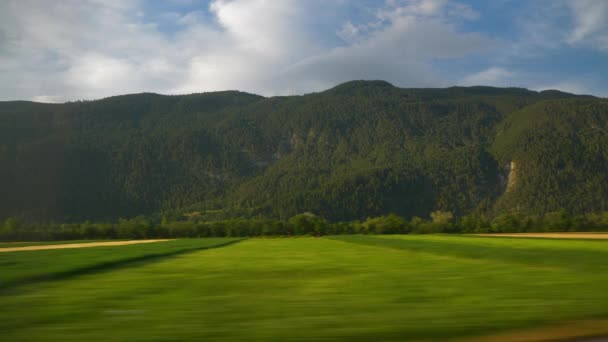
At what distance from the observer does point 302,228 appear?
102 metres

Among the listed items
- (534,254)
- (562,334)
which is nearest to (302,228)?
(534,254)

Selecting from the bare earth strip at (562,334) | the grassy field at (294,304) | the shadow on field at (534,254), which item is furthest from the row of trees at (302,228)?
the bare earth strip at (562,334)

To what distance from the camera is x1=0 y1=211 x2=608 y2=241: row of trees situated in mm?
84500

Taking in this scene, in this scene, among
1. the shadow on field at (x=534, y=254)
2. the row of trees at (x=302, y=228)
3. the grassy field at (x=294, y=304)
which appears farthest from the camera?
the row of trees at (x=302, y=228)

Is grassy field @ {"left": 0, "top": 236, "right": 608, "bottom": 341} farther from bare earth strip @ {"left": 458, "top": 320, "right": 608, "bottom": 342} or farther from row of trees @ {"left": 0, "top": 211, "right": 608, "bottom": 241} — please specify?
row of trees @ {"left": 0, "top": 211, "right": 608, "bottom": 241}

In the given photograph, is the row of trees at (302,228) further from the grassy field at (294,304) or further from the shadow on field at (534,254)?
the grassy field at (294,304)

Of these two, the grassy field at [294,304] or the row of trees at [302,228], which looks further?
→ the row of trees at [302,228]

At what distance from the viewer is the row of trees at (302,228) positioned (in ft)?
277

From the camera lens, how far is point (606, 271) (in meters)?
12.4

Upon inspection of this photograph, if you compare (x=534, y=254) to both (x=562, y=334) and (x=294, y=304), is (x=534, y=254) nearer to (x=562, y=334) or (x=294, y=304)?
(x=562, y=334)

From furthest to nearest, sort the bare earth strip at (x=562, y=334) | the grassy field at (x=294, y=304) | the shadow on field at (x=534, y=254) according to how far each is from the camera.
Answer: the shadow on field at (x=534, y=254) → the grassy field at (x=294, y=304) → the bare earth strip at (x=562, y=334)

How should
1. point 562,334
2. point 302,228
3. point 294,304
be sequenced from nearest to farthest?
1. point 562,334
2. point 294,304
3. point 302,228

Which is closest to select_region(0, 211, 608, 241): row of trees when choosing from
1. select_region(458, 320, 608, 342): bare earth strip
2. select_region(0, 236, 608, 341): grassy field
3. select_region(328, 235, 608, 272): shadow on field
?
select_region(328, 235, 608, 272): shadow on field

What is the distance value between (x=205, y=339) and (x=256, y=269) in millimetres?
8440
